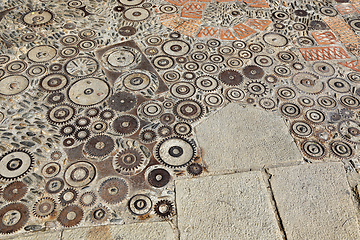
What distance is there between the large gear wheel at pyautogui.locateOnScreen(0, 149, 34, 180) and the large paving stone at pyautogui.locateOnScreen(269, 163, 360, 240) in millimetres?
2059

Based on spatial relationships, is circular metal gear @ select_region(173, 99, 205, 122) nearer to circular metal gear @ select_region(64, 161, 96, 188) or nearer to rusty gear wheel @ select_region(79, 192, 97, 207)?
circular metal gear @ select_region(64, 161, 96, 188)

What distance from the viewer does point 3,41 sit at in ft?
12.5

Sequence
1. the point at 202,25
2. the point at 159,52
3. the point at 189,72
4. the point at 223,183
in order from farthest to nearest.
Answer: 1. the point at 202,25
2. the point at 159,52
3. the point at 189,72
4. the point at 223,183

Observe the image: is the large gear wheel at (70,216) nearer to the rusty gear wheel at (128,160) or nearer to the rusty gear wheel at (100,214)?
the rusty gear wheel at (100,214)

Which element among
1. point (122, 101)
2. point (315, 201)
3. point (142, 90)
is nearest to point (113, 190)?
point (122, 101)

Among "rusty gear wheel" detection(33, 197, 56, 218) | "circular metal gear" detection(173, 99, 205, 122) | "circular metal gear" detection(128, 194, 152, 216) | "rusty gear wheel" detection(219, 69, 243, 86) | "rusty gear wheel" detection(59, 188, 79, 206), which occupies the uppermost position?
"rusty gear wheel" detection(219, 69, 243, 86)

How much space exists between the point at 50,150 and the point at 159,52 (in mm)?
1726

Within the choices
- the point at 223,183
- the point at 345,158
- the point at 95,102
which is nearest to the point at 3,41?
the point at 95,102

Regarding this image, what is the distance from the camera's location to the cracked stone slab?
2248mm

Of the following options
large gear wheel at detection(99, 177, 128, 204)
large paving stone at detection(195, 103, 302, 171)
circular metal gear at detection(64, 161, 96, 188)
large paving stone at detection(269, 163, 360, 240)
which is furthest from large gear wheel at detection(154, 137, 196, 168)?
large paving stone at detection(269, 163, 360, 240)

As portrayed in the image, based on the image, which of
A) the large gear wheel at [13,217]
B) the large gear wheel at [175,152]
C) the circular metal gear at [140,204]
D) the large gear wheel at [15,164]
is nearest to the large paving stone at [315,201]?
the large gear wheel at [175,152]

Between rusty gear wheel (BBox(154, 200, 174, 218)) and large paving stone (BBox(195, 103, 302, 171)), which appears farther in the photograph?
large paving stone (BBox(195, 103, 302, 171))

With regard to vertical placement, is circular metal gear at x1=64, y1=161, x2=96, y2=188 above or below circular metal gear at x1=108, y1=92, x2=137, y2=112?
below

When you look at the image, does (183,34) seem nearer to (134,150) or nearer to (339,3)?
(134,150)
